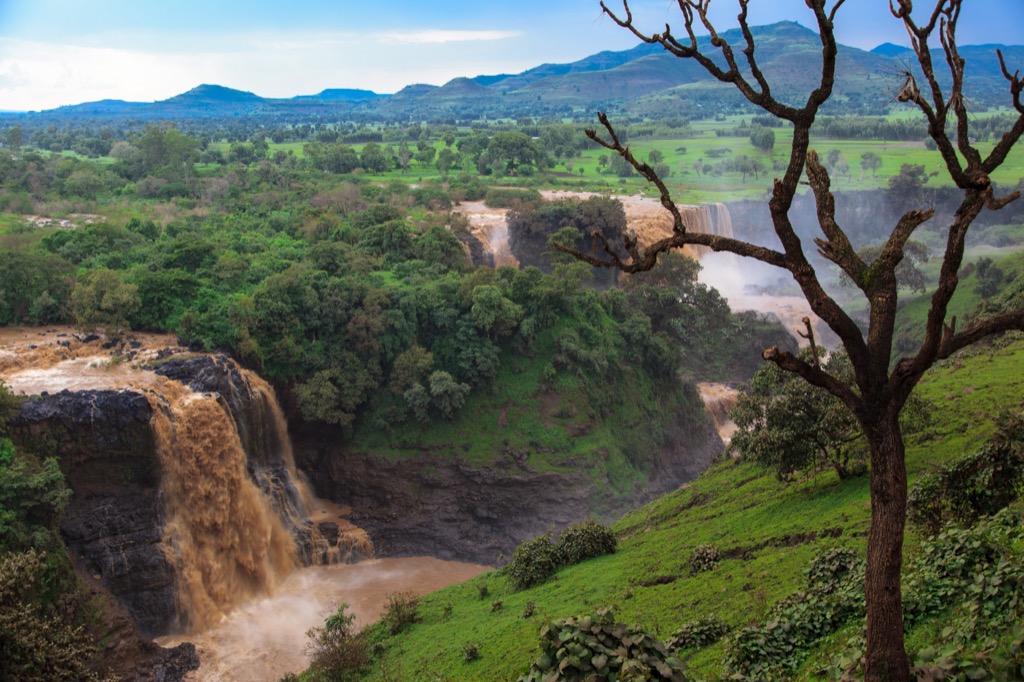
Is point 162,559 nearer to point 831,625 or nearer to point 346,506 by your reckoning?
point 346,506

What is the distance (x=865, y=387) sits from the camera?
697 centimetres

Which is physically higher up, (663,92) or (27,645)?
(663,92)

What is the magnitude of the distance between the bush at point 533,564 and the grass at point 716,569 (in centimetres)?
41

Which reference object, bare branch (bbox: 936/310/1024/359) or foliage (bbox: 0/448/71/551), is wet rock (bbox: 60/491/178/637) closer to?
foliage (bbox: 0/448/71/551)

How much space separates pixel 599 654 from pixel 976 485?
665 centimetres

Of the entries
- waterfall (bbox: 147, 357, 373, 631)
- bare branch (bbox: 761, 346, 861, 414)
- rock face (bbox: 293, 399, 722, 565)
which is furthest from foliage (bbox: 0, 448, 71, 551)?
bare branch (bbox: 761, 346, 861, 414)

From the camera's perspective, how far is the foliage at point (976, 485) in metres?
11.0

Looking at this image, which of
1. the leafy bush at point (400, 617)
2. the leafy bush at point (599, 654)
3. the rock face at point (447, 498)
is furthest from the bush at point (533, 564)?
the leafy bush at point (599, 654)

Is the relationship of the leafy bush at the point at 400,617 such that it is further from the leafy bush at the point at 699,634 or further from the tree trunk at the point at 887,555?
the tree trunk at the point at 887,555

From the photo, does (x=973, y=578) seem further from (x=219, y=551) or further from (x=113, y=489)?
(x=113, y=489)

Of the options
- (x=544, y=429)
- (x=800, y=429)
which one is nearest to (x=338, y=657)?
(x=800, y=429)

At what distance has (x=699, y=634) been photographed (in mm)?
11688

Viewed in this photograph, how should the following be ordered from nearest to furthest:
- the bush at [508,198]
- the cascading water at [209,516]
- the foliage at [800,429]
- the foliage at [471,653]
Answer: the foliage at [471,653] < the foliage at [800,429] < the cascading water at [209,516] < the bush at [508,198]

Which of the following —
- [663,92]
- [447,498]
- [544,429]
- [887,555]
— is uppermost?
[663,92]
